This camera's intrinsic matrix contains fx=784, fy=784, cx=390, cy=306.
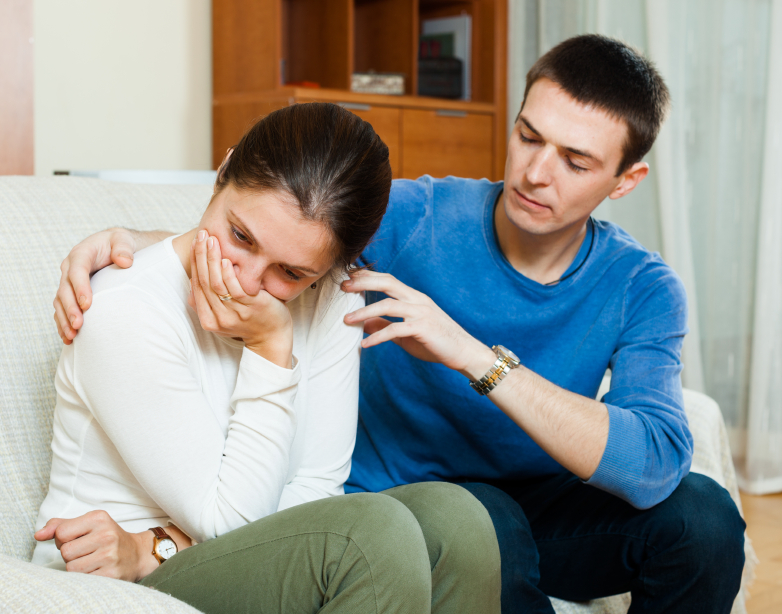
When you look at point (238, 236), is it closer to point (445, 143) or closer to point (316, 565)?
point (316, 565)

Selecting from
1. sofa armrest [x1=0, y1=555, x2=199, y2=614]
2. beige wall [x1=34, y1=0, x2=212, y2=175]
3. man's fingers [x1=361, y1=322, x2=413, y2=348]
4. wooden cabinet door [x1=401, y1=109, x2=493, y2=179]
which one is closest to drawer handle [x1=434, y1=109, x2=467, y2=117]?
wooden cabinet door [x1=401, y1=109, x2=493, y2=179]

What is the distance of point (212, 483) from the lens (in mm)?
900

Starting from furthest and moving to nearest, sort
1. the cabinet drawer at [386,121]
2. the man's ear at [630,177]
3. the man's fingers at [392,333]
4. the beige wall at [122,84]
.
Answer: the cabinet drawer at [386,121] < the beige wall at [122,84] < the man's ear at [630,177] < the man's fingers at [392,333]

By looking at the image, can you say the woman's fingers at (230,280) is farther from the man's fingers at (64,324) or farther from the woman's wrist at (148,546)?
the woman's wrist at (148,546)

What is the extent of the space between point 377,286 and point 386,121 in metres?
1.87

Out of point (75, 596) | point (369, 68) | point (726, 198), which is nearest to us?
point (75, 596)

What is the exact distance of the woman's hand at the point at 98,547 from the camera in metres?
0.84

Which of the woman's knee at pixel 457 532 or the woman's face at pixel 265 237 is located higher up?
the woman's face at pixel 265 237

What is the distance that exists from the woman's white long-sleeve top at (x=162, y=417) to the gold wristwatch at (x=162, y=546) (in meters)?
0.03

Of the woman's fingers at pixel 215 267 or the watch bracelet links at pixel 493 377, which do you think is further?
the watch bracelet links at pixel 493 377

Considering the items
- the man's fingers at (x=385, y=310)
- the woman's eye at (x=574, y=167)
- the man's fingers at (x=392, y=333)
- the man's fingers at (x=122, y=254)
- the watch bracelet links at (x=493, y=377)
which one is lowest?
the watch bracelet links at (x=493, y=377)

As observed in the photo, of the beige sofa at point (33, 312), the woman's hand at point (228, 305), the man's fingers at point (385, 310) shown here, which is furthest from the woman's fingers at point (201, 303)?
the beige sofa at point (33, 312)

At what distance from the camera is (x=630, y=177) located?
140 centimetres

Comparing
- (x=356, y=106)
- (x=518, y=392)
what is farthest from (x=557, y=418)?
(x=356, y=106)
